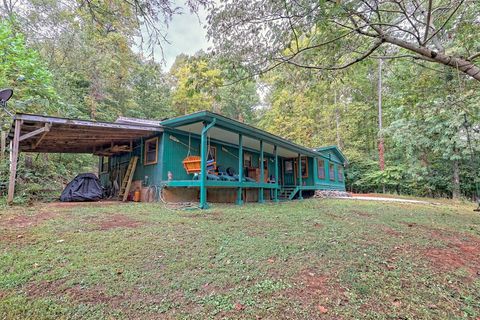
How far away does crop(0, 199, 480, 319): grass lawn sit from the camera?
6.42 feet

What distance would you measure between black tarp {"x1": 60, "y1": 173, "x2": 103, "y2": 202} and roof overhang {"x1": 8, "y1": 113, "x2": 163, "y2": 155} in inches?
54.4

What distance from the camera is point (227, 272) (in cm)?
256

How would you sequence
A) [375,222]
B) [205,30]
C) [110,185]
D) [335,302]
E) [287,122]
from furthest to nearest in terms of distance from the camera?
[287,122], [110,185], [375,222], [205,30], [335,302]

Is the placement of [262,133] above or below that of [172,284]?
above

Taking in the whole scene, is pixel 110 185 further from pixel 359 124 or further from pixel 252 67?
pixel 359 124

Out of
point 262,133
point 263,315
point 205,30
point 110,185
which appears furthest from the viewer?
point 110,185

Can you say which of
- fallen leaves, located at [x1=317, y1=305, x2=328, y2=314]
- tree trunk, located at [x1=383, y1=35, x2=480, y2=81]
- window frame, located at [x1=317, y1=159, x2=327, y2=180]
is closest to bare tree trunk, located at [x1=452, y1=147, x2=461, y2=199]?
window frame, located at [x1=317, y1=159, x2=327, y2=180]

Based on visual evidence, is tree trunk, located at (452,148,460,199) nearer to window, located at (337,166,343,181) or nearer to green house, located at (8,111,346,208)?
window, located at (337,166,343,181)

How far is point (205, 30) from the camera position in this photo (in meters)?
4.64

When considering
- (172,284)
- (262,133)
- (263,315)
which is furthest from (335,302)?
(262,133)

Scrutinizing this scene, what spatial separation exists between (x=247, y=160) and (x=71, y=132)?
7.39 metres

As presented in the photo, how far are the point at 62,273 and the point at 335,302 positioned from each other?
8.52ft

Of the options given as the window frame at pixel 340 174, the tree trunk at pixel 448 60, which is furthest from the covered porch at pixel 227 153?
the window frame at pixel 340 174

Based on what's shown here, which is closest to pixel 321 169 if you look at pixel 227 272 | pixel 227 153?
pixel 227 153
